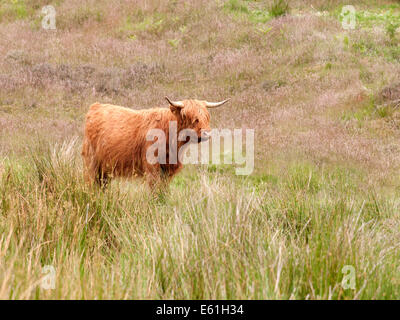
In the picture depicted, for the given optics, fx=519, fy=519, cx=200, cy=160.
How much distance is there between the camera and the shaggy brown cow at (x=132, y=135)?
582 centimetres

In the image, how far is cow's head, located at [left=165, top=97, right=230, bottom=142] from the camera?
574 cm

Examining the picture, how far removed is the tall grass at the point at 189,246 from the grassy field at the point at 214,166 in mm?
18

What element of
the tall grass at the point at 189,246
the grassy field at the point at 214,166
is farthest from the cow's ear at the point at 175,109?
the tall grass at the point at 189,246

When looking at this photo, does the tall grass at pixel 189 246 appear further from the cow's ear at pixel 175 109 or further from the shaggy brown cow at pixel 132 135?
the cow's ear at pixel 175 109

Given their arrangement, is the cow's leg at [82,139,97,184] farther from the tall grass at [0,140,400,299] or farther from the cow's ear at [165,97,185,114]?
the tall grass at [0,140,400,299]

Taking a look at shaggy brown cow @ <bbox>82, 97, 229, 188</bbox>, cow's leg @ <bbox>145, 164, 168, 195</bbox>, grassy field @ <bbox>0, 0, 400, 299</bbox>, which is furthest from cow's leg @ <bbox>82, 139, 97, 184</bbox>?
cow's leg @ <bbox>145, 164, 168, 195</bbox>

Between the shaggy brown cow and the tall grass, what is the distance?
986 millimetres

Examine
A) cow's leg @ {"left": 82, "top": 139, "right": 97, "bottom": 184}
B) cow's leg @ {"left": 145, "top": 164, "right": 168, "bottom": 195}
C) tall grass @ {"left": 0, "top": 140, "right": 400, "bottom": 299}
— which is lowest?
tall grass @ {"left": 0, "top": 140, "right": 400, "bottom": 299}

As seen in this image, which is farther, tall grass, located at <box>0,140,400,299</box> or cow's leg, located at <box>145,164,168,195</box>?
cow's leg, located at <box>145,164,168,195</box>

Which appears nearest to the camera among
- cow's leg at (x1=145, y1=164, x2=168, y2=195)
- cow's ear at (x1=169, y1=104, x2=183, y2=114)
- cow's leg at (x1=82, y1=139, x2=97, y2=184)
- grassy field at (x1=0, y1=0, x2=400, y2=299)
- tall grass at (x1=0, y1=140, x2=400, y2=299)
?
tall grass at (x1=0, y1=140, x2=400, y2=299)

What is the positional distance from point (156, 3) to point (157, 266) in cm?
1693

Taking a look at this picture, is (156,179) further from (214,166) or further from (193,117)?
(214,166)

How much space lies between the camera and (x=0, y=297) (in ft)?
8.07
